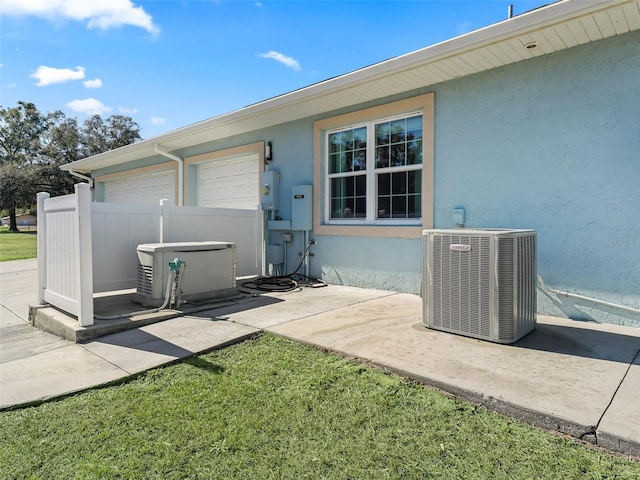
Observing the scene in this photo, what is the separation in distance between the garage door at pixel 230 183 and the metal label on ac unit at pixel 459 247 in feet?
17.1

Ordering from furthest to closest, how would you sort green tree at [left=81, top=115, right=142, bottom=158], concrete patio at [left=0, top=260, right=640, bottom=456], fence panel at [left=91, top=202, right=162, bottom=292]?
1. green tree at [left=81, top=115, right=142, bottom=158]
2. fence panel at [left=91, top=202, right=162, bottom=292]
3. concrete patio at [left=0, top=260, right=640, bottom=456]

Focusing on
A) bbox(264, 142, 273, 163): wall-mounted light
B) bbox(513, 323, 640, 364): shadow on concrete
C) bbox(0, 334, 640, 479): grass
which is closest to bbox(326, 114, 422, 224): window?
bbox(264, 142, 273, 163): wall-mounted light

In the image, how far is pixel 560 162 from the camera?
416 centimetres

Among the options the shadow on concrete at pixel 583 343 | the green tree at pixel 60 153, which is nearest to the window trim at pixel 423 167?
the shadow on concrete at pixel 583 343

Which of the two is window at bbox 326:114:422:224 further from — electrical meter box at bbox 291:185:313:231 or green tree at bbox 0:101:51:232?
green tree at bbox 0:101:51:232

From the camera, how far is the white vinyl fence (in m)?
3.78

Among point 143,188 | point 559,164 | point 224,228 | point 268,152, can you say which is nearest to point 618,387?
point 559,164

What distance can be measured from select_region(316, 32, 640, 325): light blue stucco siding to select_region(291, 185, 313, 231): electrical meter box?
2.29 meters

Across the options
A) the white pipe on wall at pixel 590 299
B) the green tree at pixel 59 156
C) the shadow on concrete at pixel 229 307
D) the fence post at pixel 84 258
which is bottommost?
the shadow on concrete at pixel 229 307

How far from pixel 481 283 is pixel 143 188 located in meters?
10.4

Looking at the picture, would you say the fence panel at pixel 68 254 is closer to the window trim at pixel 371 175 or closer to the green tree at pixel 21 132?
the window trim at pixel 371 175

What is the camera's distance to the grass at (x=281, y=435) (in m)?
1.74

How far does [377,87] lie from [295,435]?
15.2 ft

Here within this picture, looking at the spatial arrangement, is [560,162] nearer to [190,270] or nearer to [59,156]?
[190,270]
